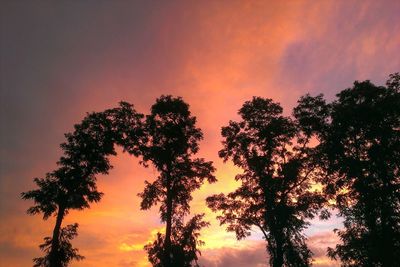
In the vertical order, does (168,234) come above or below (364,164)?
below

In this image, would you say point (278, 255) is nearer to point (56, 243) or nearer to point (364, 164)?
point (364, 164)

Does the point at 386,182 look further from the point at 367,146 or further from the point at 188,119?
the point at 188,119

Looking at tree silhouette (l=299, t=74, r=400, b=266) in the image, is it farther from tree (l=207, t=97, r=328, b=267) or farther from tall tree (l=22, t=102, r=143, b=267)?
tall tree (l=22, t=102, r=143, b=267)

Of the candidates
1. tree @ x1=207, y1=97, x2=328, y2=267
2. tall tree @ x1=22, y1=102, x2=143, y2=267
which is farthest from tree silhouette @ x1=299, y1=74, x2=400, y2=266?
tall tree @ x1=22, y1=102, x2=143, y2=267

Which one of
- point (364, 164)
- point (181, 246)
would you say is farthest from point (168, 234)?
point (364, 164)

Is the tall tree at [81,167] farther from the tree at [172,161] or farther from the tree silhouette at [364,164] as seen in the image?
the tree silhouette at [364,164]

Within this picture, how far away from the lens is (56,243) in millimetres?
25375

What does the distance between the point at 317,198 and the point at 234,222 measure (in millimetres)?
7181

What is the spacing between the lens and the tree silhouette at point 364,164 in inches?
968

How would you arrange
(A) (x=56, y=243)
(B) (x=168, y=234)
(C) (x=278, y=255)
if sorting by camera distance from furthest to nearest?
(C) (x=278, y=255), (B) (x=168, y=234), (A) (x=56, y=243)

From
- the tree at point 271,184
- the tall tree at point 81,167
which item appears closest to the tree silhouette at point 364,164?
the tree at point 271,184

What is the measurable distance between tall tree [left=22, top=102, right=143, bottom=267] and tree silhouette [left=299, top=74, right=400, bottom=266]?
15.8 meters

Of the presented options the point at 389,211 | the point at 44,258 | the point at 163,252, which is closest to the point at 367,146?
the point at 389,211

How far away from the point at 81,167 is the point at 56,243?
6401 millimetres
